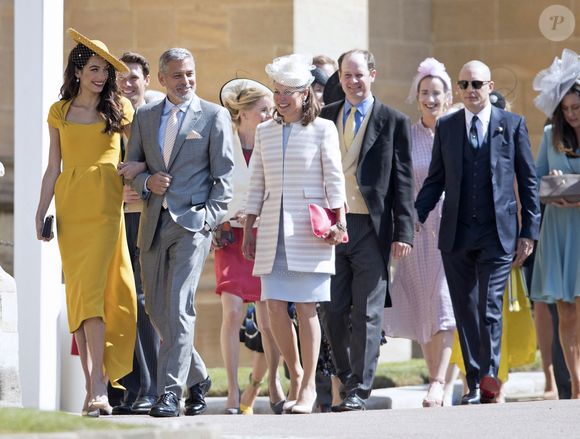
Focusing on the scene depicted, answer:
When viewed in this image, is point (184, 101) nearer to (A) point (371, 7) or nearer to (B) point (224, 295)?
(B) point (224, 295)

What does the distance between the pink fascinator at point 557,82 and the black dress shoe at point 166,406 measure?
3481 mm

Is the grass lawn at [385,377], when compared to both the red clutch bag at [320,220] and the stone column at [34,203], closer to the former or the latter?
the stone column at [34,203]

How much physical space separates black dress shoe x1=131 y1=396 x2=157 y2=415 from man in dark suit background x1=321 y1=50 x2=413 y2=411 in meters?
1.16

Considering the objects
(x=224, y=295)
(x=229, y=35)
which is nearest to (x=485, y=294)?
(x=224, y=295)

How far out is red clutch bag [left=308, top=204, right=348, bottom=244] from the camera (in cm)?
1012

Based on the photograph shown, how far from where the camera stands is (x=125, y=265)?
10211 mm

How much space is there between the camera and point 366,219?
425 inches

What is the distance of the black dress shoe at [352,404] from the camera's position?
10.4m

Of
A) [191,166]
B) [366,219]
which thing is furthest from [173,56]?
[366,219]

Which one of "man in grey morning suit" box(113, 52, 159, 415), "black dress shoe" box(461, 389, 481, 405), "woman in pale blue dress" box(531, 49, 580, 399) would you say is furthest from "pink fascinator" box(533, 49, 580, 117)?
"man in grey morning suit" box(113, 52, 159, 415)

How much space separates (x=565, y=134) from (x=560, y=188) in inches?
16.0

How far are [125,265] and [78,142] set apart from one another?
2.49ft

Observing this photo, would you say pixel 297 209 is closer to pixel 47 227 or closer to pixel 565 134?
pixel 47 227

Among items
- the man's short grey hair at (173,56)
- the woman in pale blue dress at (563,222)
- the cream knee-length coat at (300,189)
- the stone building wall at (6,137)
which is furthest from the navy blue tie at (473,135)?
the stone building wall at (6,137)
